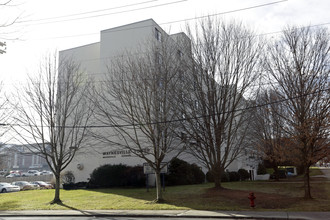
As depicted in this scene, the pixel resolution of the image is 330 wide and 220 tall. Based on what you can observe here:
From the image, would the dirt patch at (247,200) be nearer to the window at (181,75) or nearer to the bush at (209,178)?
the window at (181,75)

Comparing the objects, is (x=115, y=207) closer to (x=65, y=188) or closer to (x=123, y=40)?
(x=65, y=188)

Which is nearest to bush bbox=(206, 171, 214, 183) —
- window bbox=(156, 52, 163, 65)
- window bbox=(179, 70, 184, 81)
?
window bbox=(179, 70, 184, 81)

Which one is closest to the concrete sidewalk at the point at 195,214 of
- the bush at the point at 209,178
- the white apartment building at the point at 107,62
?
the white apartment building at the point at 107,62

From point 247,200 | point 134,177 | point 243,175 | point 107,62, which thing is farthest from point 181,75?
point 243,175

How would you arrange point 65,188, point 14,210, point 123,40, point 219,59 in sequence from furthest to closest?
point 123,40
point 65,188
point 219,59
point 14,210

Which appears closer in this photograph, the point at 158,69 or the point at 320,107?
the point at 320,107

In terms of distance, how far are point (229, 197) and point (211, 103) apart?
632cm

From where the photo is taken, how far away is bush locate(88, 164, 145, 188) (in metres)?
28.5

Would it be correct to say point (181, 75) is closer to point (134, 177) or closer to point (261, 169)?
point (134, 177)

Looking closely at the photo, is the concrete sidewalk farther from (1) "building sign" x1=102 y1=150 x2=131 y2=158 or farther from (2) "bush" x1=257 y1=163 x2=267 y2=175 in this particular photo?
(2) "bush" x1=257 y1=163 x2=267 y2=175

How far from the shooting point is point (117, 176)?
95.0ft

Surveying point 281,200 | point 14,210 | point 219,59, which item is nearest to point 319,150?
point 281,200

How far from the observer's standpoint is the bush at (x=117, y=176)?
2848 cm

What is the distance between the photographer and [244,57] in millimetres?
20438
